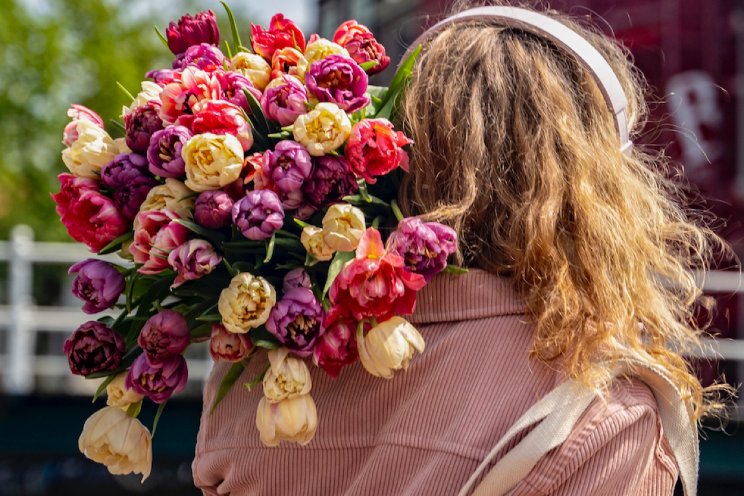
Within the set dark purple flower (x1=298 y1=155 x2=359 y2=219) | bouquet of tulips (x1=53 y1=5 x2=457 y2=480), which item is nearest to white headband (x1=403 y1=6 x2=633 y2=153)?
bouquet of tulips (x1=53 y1=5 x2=457 y2=480)

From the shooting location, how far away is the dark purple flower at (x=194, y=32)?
5.29 ft

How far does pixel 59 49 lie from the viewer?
15148mm

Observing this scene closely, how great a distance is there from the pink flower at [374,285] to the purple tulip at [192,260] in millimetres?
173

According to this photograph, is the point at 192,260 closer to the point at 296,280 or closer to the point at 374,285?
the point at 296,280

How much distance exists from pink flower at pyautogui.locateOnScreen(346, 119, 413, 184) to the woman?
0.10 metres

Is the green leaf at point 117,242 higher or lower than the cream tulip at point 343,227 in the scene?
lower

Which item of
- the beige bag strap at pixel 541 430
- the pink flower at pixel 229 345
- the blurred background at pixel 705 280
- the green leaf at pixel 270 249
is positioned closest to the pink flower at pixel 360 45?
the green leaf at pixel 270 249

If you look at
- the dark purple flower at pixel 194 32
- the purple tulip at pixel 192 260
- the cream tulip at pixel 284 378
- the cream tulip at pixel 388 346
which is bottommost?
the cream tulip at pixel 284 378

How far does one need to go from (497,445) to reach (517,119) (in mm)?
502

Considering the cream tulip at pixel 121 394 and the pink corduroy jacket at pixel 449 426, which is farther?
the cream tulip at pixel 121 394

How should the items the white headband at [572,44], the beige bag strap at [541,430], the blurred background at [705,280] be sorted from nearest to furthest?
the beige bag strap at [541,430], the white headband at [572,44], the blurred background at [705,280]

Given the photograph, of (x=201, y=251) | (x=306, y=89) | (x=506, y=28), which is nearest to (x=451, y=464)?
(x=201, y=251)

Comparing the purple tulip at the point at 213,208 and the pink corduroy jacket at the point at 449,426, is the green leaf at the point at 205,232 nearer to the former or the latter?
the purple tulip at the point at 213,208

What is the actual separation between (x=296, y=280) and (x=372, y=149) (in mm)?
207
